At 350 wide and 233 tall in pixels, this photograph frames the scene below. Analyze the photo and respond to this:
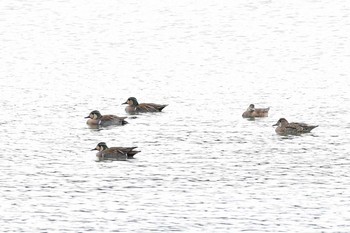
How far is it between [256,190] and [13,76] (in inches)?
774

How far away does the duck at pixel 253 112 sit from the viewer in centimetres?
3791

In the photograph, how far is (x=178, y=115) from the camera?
38.8 m

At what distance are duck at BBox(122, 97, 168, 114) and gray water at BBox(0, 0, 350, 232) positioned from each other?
0.28 m

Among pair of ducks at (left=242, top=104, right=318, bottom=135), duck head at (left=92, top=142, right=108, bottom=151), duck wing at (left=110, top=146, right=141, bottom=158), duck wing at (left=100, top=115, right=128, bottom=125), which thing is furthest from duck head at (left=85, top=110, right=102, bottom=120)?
pair of ducks at (left=242, top=104, right=318, bottom=135)

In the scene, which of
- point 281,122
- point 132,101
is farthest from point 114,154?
point 132,101

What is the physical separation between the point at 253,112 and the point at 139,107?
157 inches

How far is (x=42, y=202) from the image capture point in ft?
90.4

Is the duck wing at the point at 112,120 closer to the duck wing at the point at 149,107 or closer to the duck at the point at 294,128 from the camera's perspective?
the duck wing at the point at 149,107

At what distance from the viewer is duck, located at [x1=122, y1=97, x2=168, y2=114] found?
3950 centimetres

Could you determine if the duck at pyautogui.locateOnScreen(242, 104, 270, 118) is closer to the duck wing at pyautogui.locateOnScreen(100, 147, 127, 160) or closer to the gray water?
the gray water

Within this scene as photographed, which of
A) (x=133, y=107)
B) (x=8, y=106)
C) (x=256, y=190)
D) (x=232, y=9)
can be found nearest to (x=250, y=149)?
(x=256, y=190)

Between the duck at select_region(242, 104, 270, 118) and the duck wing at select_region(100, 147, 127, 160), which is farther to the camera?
the duck at select_region(242, 104, 270, 118)

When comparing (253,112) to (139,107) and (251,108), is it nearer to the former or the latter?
(251,108)

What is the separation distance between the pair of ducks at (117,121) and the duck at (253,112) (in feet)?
9.52
